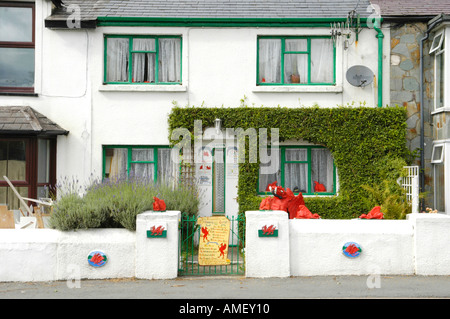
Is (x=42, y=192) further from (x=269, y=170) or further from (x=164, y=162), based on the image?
(x=269, y=170)

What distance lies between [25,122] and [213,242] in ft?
19.2

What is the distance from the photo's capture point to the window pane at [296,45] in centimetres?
1332

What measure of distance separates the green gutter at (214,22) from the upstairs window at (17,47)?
1.90 metres

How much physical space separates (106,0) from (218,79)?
411cm

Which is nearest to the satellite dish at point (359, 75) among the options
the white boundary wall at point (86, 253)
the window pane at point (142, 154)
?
the window pane at point (142, 154)

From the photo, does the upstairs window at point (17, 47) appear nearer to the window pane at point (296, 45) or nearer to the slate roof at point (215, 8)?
the slate roof at point (215, 8)

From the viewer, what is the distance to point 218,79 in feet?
42.9

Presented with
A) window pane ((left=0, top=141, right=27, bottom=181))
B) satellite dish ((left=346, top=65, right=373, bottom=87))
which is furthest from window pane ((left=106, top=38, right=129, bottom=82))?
satellite dish ((left=346, top=65, right=373, bottom=87))

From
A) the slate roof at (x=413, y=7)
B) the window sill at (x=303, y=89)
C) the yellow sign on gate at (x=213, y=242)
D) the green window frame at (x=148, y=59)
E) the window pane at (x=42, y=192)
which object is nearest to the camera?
Answer: the yellow sign on gate at (x=213, y=242)

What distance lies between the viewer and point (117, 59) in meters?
13.2

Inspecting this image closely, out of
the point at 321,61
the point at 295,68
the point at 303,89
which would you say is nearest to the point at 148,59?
the point at 295,68

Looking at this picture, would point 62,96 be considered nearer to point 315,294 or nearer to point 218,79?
point 218,79

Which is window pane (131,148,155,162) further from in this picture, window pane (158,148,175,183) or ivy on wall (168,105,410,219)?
ivy on wall (168,105,410,219)

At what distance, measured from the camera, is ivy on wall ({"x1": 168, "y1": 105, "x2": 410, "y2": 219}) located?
12586 millimetres
